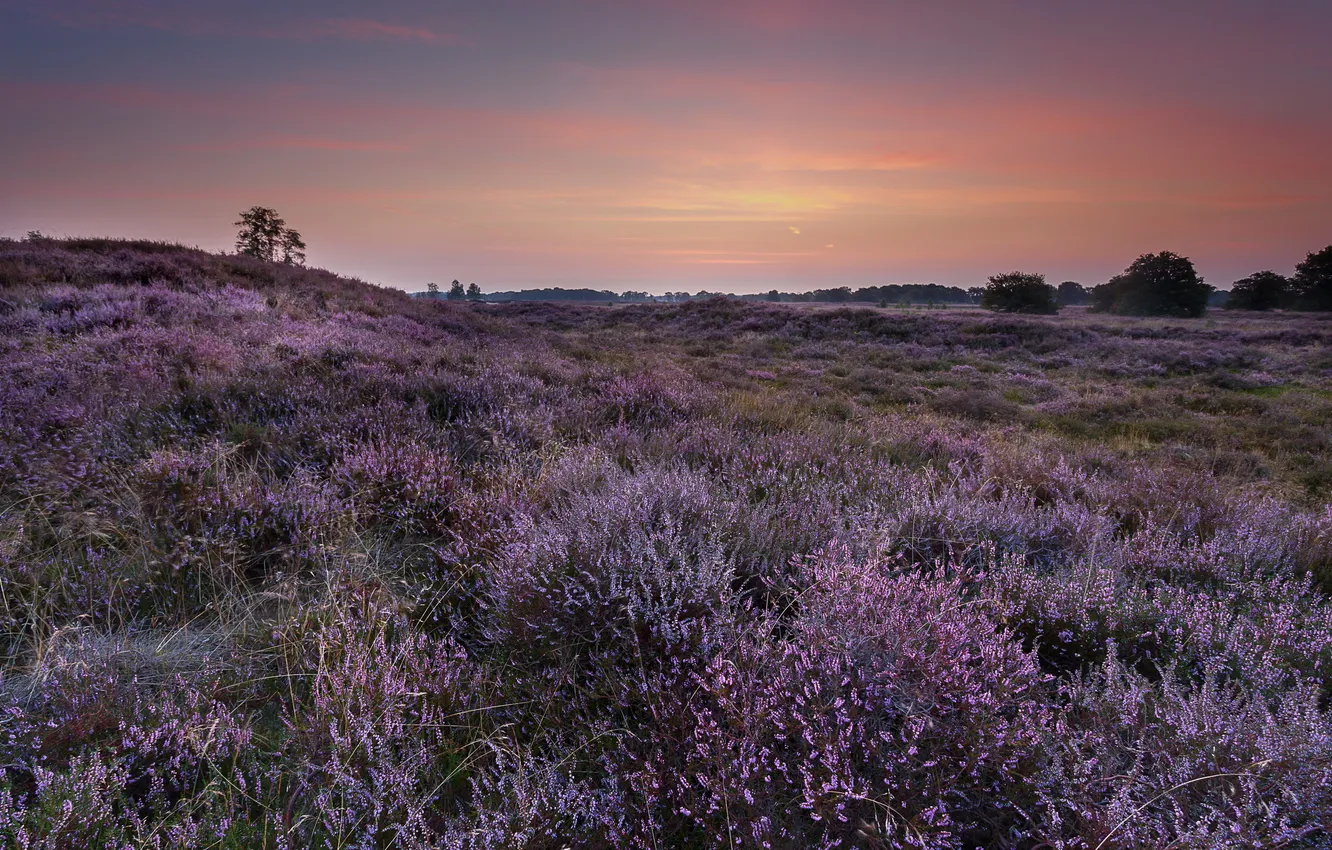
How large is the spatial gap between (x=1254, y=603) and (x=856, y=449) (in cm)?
280

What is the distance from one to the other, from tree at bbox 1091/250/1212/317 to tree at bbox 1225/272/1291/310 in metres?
6.86

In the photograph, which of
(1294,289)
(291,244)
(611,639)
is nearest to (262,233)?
(291,244)

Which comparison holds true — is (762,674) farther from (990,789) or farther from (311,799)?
(311,799)

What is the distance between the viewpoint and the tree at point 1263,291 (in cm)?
4941

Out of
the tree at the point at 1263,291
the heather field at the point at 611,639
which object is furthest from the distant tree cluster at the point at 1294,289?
the heather field at the point at 611,639

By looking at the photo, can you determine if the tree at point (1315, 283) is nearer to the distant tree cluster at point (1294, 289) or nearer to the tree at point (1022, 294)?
the distant tree cluster at point (1294, 289)

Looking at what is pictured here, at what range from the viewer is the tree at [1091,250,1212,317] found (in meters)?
47.4

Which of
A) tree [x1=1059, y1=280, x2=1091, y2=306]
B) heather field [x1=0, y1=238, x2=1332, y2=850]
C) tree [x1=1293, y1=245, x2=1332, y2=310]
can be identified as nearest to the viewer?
heather field [x1=0, y1=238, x2=1332, y2=850]

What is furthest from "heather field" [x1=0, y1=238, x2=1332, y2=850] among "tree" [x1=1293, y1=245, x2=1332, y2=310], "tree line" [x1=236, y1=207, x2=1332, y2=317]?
"tree" [x1=1293, y1=245, x2=1332, y2=310]

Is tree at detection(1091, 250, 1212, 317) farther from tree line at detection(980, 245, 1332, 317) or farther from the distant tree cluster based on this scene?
the distant tree cluster

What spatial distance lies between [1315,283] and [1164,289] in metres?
10.7

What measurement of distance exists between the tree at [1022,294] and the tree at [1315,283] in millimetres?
18573

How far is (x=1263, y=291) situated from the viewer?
50.3 meters

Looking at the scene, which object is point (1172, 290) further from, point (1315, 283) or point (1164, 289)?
point (1315, 283)
